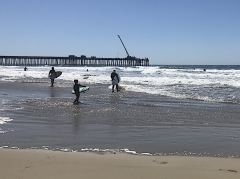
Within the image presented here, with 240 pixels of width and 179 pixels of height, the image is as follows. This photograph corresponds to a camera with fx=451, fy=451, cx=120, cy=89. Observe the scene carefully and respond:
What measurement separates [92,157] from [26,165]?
1.19 m

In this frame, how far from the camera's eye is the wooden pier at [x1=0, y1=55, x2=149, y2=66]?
117m

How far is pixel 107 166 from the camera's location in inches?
265

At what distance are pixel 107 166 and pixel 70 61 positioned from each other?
120 metres

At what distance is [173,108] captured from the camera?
16766mm

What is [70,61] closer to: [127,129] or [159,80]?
[159,80]

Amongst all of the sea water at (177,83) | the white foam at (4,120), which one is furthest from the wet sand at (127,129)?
the sea water at (177,83)

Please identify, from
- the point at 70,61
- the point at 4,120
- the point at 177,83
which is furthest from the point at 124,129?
the point at 70,61

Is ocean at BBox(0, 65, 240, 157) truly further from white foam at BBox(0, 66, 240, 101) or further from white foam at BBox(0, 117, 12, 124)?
white foam at BBox(0, 66, 240, 101)

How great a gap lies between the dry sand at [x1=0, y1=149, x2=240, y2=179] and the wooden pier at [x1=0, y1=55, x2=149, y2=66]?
363 feet

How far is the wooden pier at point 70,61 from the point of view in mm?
116562

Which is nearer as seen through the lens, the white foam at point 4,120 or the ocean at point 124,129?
the ocean at point 124,129

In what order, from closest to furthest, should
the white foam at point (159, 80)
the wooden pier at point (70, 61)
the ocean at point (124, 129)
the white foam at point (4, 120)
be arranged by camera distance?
the ocean at point (124, 129), the white foam at point (4, 120), the white foam at point (159, 80), the wooden pier at point (70, 61)

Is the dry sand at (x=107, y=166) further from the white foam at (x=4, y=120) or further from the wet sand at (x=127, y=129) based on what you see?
the white foam at (x=4, y=120)

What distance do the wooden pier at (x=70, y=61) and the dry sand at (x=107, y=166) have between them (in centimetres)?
11053
